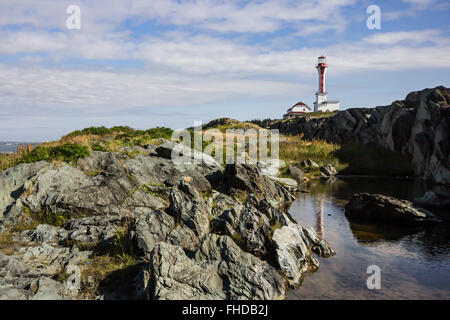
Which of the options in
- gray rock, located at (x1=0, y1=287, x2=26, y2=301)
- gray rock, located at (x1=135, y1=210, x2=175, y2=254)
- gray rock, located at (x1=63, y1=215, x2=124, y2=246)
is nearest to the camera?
gray rock, located at (x1=0, y1=287, x2=26, y2=301)

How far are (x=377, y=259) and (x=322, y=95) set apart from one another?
411 ft

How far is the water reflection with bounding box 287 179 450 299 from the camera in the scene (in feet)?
35.9

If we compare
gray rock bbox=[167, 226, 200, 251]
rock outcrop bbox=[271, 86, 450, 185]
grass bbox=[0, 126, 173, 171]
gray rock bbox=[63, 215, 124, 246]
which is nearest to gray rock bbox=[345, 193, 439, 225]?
gray rock bbox=[167, 226, 200, 251]

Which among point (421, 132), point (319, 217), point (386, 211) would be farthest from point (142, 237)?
point (421, 132)

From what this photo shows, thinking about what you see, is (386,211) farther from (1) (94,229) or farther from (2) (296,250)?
(1) (94,229)

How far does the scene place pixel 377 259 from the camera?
1364 centimetres

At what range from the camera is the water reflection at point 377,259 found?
10945mm

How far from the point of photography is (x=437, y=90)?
3812cm

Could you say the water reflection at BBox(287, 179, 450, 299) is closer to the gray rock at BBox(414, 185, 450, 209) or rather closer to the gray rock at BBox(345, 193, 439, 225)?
the gray rock at BBox(345, 193, 439, 225)

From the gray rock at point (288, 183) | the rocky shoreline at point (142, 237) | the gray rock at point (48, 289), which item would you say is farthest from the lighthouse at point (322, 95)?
the gray rock at point (48, 289)

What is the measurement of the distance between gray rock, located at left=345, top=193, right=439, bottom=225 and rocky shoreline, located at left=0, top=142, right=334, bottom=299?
5.80 meters

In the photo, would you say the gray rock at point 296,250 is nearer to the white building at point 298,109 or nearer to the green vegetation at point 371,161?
the green vegetation at point 371,161
